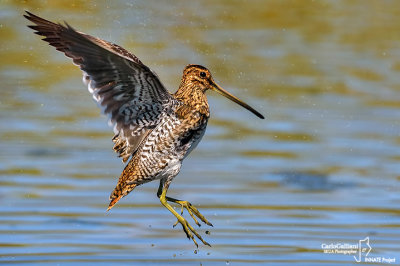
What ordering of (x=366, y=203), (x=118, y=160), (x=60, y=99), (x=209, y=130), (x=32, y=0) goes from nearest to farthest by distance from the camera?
(x=366, y=203) → (x=118, y=160) → (x=209, y=130) → (x=60, y=99) → (x=32, y=0)

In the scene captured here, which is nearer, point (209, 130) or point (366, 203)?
point (366, 203)

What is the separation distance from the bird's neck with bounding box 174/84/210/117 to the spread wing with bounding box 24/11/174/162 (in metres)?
0.23

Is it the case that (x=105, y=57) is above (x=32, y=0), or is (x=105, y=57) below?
below

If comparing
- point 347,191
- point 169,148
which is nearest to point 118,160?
point 347,191

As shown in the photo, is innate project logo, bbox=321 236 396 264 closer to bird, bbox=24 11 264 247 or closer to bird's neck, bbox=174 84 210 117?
bird, bbox=24 11 264 247

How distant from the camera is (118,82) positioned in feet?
26.0

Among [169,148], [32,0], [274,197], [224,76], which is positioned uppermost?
[32,0]

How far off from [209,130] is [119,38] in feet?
11.9

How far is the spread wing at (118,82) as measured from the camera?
25.2 feet

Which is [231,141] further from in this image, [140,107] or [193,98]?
[140,107]

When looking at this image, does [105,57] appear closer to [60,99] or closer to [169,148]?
[169,148]

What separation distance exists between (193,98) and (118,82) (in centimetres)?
72

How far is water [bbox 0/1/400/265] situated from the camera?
30.8ft

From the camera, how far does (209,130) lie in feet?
41.9
